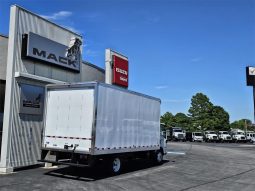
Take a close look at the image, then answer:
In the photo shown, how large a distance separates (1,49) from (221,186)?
10629 millimetres

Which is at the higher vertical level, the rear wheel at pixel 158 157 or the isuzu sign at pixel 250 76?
the isuzu sign at pixel 250 76

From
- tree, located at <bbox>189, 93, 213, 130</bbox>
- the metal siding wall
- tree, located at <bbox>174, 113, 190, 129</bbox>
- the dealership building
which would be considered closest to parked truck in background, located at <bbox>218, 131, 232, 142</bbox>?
tree, located at <bbox>189, 93, 213, 130</bbox>

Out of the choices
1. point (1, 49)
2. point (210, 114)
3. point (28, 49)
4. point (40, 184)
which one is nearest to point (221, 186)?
point (40, 184)

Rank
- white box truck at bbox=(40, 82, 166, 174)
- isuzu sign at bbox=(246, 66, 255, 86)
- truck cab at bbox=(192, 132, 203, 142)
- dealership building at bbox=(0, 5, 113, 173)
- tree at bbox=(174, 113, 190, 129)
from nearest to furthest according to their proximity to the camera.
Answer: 1. white box truck at bbox=(40, 82, 166, 174)
2. dealership building at bbox=(0, 5, 113, 173)
3. isuzu sign at bbox=(246, 66, 255, 86)
4. truck cab at bbox=(192, 132, 203, 142)
5. tree at bbox=(174, 113, 190, 129)

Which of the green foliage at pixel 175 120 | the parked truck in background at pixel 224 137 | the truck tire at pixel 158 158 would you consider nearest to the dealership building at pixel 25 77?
the truck tire at pixel 158 158

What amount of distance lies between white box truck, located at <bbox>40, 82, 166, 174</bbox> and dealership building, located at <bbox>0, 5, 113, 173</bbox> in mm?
1461

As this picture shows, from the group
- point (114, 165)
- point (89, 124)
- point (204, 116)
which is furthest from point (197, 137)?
point (89, 124)

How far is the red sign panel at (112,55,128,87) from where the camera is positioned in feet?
77.6

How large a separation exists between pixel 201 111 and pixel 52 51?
85858 millimetres

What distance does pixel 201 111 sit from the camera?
9975 cm

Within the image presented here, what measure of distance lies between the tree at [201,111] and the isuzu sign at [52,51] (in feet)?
269

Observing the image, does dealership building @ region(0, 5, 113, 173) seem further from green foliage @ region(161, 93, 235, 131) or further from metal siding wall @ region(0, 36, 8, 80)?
green foliage @ region(161, 93, 235, 131)

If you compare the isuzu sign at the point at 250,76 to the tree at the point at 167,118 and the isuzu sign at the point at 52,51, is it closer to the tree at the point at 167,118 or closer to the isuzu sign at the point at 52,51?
the tree at the point at 167,118

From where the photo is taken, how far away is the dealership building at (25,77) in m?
14.9
